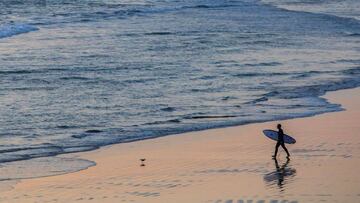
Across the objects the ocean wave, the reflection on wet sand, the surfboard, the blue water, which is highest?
the ocean wave

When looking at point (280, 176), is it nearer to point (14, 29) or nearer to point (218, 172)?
point (218, 172)

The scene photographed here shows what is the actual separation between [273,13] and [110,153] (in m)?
44.2

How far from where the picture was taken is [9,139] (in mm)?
23062

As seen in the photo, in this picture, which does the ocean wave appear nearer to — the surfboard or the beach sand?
the beach sand

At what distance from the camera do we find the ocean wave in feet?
163

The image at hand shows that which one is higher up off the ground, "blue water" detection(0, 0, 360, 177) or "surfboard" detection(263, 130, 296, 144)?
"blue water" detection(0, 0, 360, 177)

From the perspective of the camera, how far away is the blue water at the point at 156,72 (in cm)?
2483

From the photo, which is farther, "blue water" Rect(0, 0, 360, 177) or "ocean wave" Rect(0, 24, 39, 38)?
"ocean wave" Rect(0, 24, 39, 38)

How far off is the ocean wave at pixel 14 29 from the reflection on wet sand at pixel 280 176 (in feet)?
102

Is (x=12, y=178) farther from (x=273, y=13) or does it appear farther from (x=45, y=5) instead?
(x=45, y=5)

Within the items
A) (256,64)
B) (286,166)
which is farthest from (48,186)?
(256,64)

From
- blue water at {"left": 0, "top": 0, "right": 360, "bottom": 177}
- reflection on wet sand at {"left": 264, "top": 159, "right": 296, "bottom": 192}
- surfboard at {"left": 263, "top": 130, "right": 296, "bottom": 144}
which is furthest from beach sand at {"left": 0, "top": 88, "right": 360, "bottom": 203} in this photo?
blue water at {"left": 0, "top": 0, "right": 360, "bottom": 177}

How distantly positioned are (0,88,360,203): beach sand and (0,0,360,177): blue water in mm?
1466

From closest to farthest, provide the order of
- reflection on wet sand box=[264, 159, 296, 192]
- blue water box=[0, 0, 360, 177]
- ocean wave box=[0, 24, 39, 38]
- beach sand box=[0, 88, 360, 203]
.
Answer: beach sand box=[0, 88, 360, 203] → reflection on wet sand box=[264, 159, 296, 192] → blue water box=[0, 0, 360, 177] → ocean wave box=[0, 24, 39, 38]
